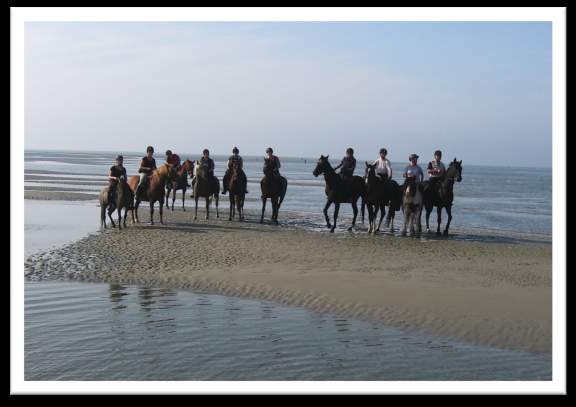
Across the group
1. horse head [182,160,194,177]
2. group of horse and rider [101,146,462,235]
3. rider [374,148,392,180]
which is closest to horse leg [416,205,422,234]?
group of horse and rider [101,146,462,235]

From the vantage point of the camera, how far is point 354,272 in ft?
38.2

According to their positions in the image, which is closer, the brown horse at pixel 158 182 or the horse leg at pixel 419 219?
the horse leg at pixel 419 219

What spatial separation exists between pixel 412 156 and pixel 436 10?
10.6 m

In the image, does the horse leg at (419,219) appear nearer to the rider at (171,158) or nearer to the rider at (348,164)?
the rider at (348,164)

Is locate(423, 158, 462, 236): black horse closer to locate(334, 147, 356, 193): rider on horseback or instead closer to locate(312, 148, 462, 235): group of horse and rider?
locate(312, 148, 462, 235): group of horse and rider

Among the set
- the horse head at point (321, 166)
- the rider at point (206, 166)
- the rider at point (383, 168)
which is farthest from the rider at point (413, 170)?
the rider at point (206, 166)

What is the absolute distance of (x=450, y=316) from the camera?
8750 mm

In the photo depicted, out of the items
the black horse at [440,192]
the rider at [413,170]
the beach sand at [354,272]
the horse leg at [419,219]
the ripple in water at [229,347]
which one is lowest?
the ripple in water at [229,347]

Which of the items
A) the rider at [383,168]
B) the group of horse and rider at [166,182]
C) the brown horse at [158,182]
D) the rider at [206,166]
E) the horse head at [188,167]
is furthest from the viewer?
the horse head at [188,167]

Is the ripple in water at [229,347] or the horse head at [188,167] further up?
the horse head at [188,167]

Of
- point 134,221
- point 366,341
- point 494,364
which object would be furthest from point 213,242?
point 494,364

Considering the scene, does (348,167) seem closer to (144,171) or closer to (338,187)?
(338,187)

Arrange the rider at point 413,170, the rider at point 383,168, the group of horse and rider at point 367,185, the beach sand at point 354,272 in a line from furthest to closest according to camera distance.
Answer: the rider at point 383,168
the group of horse and rider at point 367,185
the rider at point 413,170
the beach sand at point 354,272

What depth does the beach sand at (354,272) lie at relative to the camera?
28.7ft
